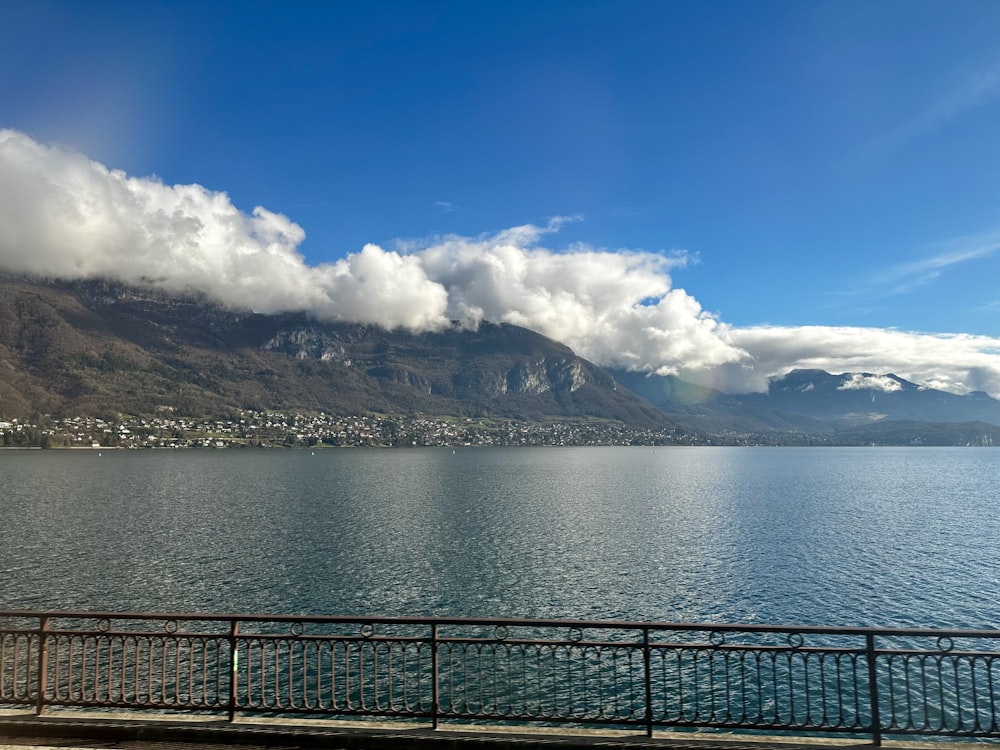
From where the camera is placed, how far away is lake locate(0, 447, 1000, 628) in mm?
35438

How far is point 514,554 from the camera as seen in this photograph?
164 ft

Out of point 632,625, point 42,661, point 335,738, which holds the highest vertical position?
point 632,625

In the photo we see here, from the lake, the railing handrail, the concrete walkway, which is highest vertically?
the railing handrail

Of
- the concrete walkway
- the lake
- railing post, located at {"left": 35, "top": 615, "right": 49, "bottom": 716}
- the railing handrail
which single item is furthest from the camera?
the lake

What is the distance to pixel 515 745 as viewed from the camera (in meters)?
8.92

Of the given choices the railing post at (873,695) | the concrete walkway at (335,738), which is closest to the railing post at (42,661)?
the concrete walkway at (335,738)

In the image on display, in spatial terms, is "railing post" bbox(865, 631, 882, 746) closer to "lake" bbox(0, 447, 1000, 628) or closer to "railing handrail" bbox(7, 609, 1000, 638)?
"railing handrail" bbox(7, 609, 1000, 638)

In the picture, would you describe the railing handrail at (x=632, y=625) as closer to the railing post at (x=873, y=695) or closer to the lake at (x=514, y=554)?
the railing post at (x=873, y=695)

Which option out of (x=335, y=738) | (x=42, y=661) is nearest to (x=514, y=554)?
(x=42, y=661)

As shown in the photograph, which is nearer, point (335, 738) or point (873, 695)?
point (873, 695)

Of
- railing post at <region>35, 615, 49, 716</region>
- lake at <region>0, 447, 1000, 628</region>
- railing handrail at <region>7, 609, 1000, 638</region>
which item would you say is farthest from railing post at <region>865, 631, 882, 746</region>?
lake at <region>0, 447, 1000, 628</region>

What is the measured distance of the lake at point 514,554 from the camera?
3544cm

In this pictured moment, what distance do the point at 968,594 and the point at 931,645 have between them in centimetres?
1173

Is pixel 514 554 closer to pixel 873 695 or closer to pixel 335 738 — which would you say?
pixel 335 738
